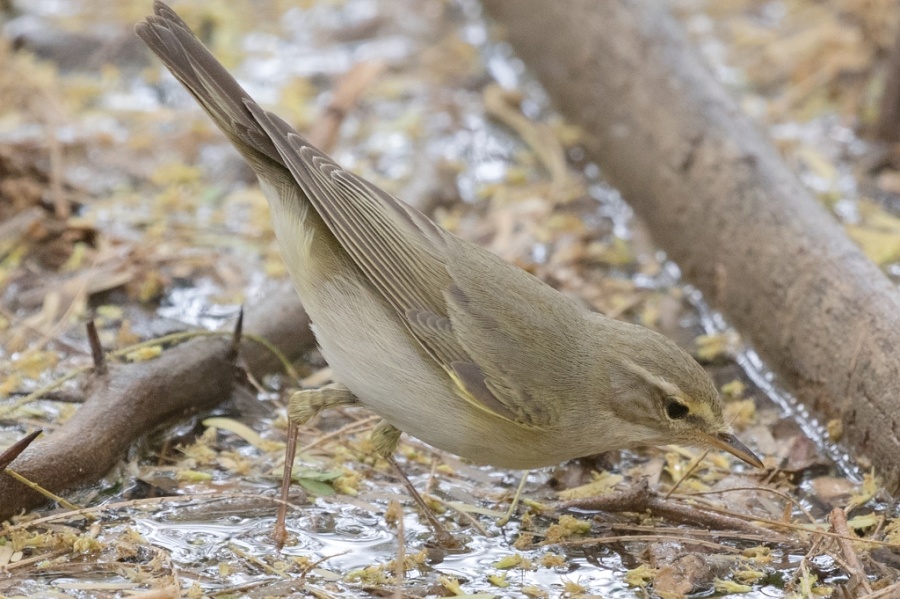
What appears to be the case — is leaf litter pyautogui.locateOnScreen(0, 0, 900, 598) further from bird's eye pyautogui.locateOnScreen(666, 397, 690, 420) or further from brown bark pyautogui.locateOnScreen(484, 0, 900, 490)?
bird's eye pyautogui.locateOnScreen(666, 397, 690, 420)

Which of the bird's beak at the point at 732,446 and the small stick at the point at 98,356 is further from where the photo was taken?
the small stick at the point at 98,356

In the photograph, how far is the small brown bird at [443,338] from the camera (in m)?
3.93

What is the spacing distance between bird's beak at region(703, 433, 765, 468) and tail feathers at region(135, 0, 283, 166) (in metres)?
2.10

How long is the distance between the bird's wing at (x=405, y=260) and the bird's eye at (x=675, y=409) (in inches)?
18.3

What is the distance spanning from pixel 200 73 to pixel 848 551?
312cm

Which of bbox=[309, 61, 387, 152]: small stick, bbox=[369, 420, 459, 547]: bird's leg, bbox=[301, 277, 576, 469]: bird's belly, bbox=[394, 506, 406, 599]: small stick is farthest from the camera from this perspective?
bbox=[309, 61, 387, 152]: small stick

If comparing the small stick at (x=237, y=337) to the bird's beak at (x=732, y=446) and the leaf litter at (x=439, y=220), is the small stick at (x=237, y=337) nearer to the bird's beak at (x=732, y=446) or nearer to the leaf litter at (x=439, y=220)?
the leaf litter at (x=439, y=220)

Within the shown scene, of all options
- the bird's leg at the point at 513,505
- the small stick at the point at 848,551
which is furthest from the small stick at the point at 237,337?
the small stick at the point at 848,551

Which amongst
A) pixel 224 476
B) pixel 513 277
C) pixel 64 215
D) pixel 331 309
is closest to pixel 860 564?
pixel 513 277

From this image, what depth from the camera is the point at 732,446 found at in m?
4.06

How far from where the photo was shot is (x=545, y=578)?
150 inches

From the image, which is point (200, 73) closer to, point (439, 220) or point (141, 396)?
point (141, 396)

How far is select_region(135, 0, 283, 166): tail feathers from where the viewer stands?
13.8 ft

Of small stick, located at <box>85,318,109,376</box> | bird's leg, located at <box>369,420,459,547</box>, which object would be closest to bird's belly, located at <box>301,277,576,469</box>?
bird's leg, located at <box>369,420,459,547</box>
